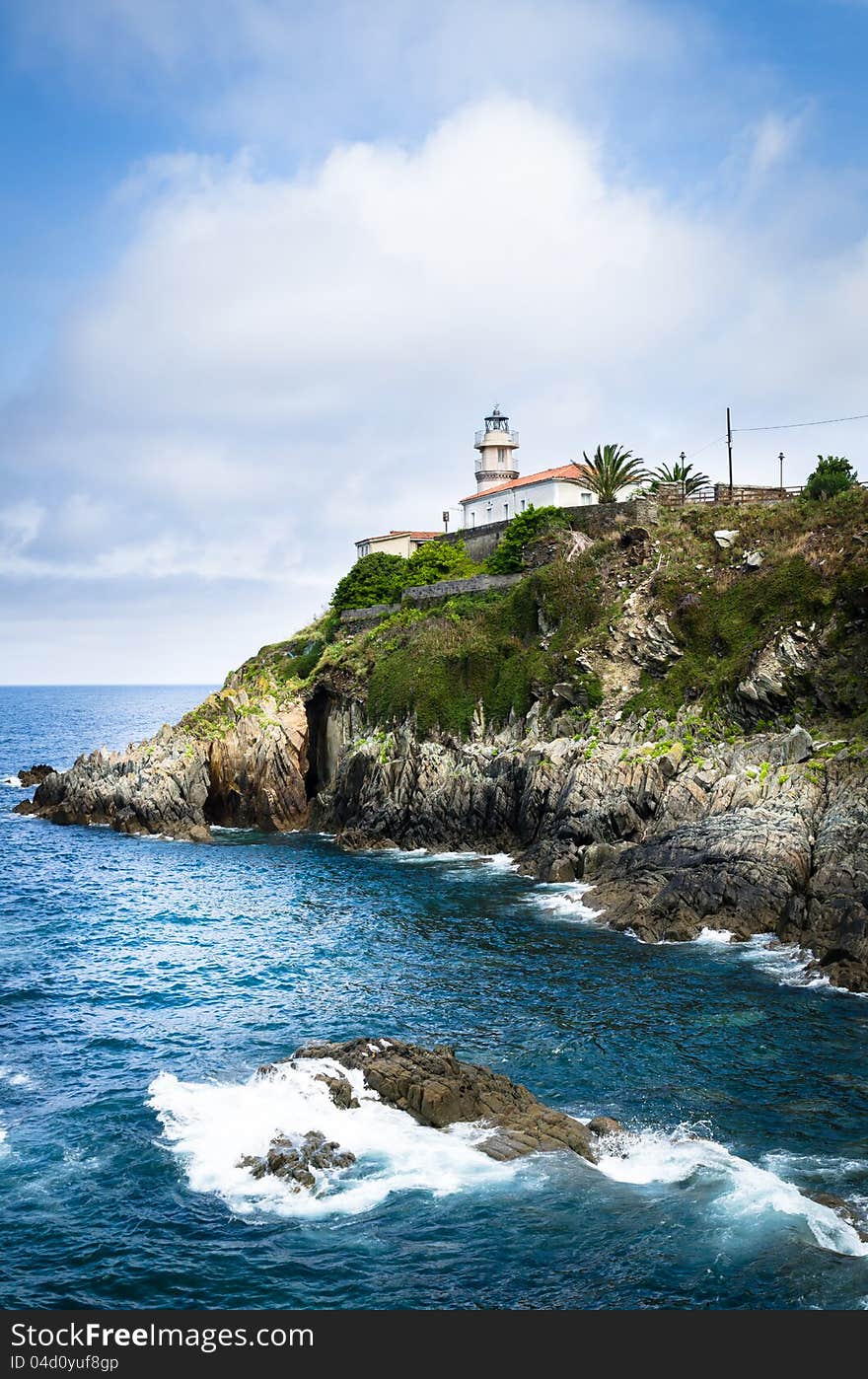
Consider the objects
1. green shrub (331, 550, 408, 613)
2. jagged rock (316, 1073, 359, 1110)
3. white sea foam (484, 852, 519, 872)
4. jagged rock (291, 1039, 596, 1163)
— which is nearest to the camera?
jagged rock (291, 1039, 596, 1163)

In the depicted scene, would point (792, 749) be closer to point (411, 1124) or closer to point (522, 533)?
point (411, 1124)

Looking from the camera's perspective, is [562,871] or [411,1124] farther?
[562,871]

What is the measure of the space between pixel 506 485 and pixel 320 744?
33.6m

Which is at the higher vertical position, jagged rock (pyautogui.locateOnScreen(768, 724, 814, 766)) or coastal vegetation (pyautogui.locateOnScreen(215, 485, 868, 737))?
coastal vegetation (pyautogui.locateOnScreen(215, 485, 868, 737))

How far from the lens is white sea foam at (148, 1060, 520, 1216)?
22.0 m

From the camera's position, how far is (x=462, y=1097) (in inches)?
984

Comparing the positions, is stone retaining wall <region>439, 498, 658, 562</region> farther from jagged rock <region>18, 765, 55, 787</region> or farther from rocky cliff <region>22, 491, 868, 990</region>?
jagged rock <region>18, 765, 55, 787</region>

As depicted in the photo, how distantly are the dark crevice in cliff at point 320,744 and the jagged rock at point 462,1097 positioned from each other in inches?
1883

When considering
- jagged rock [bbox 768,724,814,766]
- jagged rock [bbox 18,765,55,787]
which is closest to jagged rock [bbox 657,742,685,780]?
jagged rock [bbox 768,724,814,766]

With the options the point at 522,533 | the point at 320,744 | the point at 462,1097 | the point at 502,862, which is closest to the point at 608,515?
the point at 522,533

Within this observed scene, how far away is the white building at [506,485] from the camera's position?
290 ft

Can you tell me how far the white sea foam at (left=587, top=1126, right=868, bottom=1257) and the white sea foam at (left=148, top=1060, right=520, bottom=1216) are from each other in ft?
9.13

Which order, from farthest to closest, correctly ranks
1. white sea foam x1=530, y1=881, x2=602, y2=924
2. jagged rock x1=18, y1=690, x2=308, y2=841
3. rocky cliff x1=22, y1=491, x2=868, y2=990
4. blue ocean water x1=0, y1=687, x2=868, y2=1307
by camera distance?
jagged rock x1=18, y1=690, x2=308, y2=841, white sea foam x1=530, y1=881, x2=602, y2=924, rocky cliff x1=22, y1=491, x2=868, y2=990, blue ocean water x1=0, y1=687, x2=868, y2=1307

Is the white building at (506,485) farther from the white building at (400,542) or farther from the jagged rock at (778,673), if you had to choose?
the jagged rock at (778,673)
